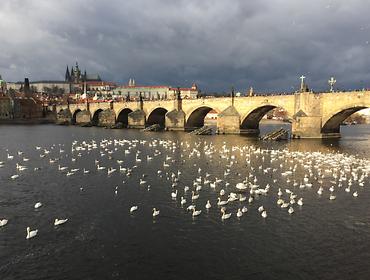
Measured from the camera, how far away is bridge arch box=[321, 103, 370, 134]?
5225cm

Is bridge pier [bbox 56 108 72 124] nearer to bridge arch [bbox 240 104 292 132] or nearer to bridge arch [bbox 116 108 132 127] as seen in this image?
bridge arch [bbox 116 108 132 127]

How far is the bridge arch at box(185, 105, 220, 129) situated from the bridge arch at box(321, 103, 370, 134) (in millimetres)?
28139

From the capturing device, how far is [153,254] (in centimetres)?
1473

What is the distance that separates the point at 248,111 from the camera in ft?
226

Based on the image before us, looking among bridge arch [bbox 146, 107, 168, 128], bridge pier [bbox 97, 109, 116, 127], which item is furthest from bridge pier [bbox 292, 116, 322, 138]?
bridge pier [bbox 97, 109, 116, 127]

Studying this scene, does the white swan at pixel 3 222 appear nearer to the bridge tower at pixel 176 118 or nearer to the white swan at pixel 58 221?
the white swan at pixel 58 221

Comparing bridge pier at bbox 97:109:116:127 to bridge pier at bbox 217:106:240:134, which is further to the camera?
A: bridge pier at bbox 97:109:116:127

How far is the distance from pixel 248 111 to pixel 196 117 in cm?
2006

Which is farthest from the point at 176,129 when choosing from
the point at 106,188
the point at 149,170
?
the point at 106,188

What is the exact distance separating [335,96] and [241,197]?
124 ft

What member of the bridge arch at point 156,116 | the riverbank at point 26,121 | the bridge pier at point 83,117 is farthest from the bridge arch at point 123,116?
the riverbank at point 26,121

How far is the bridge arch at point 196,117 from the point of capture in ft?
270

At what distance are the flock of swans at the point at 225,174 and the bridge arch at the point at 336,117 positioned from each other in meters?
15.8

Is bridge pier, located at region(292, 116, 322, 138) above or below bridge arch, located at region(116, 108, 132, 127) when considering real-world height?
below
